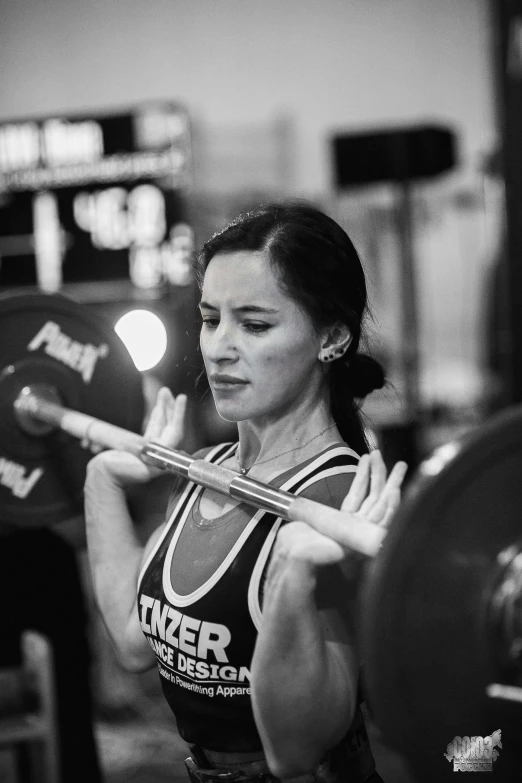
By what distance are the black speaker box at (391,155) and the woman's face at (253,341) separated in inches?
127

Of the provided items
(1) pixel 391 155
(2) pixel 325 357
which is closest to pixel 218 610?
(2) pixel 325 357

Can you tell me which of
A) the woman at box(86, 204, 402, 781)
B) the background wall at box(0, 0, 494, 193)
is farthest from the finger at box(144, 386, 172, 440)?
the background wall at box(0, 0, 494, 193)

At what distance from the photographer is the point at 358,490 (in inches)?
40.2

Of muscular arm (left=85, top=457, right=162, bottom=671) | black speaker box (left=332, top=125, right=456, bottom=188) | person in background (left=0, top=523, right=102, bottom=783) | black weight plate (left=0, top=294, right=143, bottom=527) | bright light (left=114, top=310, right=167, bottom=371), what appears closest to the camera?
muscular arm (left=85, top=457, right=162, bottom=671)

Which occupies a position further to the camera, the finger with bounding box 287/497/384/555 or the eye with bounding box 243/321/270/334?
the eye with bounding box 243/321/270/334

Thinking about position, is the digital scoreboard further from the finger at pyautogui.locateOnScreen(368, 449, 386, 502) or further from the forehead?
the finger at pyautogui.locateOnScreen(368, 449, 386, 502)

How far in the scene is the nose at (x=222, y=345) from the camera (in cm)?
113

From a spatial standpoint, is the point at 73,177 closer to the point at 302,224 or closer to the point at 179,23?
the point at 179,23

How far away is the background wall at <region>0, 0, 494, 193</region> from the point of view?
17.1ft

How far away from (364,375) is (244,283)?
8.9 inches

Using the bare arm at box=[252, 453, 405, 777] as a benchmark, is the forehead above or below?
above

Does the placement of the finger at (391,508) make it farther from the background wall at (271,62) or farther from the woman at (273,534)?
the background wall at (271,62)

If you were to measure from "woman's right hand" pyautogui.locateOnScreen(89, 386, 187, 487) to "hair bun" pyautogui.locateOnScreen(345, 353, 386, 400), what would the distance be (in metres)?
0.27

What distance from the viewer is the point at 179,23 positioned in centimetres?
573
